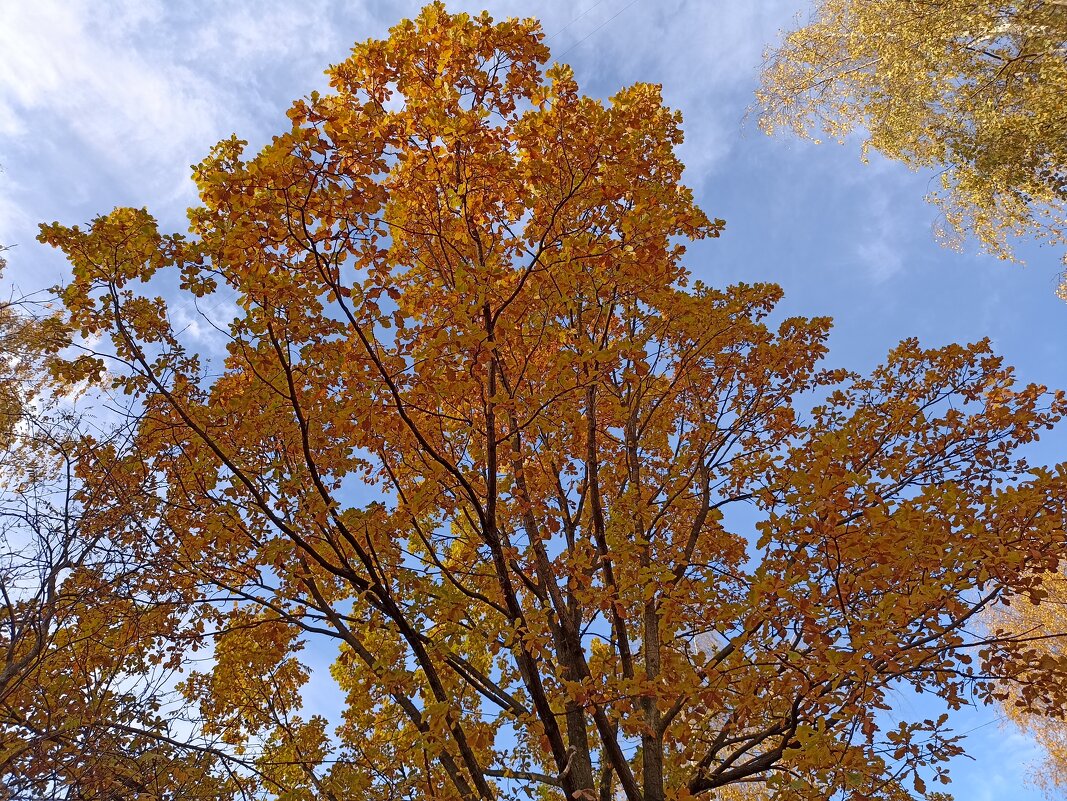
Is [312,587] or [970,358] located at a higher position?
[970,358]

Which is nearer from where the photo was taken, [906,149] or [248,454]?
[248,454]

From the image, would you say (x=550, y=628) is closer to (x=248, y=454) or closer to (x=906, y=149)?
(x=248, y=454)

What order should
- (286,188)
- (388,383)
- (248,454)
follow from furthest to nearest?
1. (248,454)
2. (388,383)
3. (286,188)

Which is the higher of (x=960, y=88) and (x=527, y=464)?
(x=960, y=88)

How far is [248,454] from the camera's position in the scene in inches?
199

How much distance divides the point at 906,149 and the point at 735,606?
14.9 metres

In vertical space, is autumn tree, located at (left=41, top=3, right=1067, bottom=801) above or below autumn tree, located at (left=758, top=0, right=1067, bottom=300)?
below

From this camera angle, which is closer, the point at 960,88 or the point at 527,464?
the point at 527,464

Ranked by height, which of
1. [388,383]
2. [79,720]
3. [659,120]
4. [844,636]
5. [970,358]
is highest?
[659,120]

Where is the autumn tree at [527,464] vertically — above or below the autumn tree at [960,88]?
below

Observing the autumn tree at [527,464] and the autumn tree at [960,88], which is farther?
the autumn tree at [960,88]

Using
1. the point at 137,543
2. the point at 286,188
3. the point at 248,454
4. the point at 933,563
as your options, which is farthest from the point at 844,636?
the point at 137,543

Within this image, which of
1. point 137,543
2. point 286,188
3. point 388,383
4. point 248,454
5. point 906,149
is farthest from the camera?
point 906,149

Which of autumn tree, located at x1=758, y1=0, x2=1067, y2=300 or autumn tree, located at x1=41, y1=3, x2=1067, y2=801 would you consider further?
autumn tree, located at x1=758, y1=0, x2=1067, y2=300
